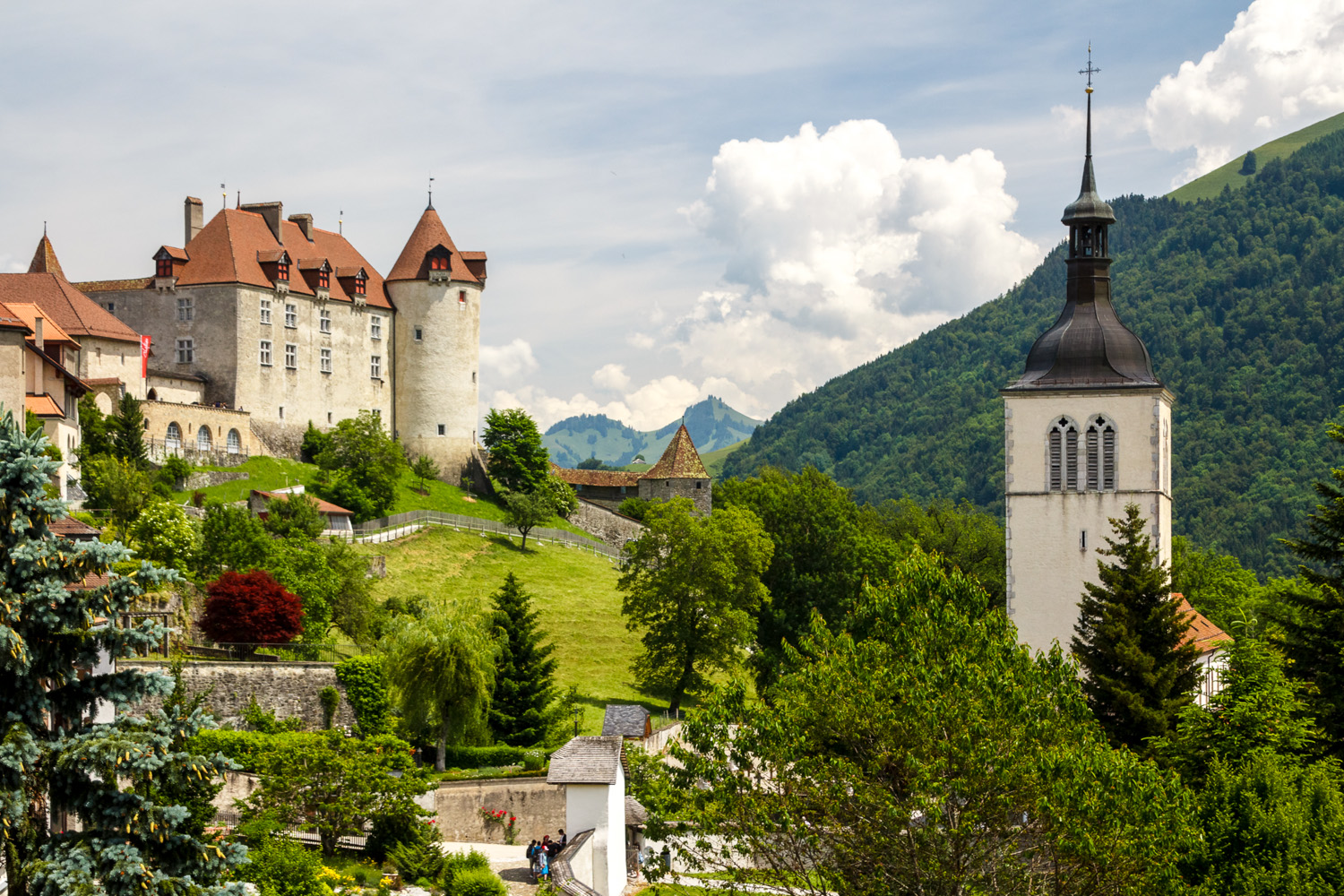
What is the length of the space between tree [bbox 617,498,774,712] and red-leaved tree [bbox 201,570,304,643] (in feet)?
49.3

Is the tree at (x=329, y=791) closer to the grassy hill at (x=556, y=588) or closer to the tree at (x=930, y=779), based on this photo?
the tree at (x=930, y=779)

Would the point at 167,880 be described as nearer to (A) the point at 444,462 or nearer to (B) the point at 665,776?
(B) the point at 665,776

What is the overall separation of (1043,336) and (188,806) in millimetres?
34242

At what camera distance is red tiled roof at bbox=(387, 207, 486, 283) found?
85.6 metres

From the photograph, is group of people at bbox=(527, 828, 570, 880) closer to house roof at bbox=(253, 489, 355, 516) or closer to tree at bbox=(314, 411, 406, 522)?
house roof at bbox=(253, 489, 355, 516)

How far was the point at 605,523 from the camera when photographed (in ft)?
281

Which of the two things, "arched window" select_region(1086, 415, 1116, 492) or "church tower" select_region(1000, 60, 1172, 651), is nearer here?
"church tower" select_region(1000, 60, 1172, 651)

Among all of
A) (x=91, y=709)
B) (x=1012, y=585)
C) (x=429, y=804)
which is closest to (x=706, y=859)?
(x=91, y=709)

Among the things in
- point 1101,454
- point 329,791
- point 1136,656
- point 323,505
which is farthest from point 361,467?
point 1136,656

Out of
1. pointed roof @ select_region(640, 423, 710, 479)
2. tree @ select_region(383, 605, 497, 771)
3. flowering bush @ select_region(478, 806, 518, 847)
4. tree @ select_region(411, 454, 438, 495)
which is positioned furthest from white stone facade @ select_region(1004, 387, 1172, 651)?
tree @ select_region(411, 454, 438, 495)

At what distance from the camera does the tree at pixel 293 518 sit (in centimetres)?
5766

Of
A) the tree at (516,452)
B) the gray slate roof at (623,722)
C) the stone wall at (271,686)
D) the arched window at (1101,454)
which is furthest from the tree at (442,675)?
the tree at (516,452)

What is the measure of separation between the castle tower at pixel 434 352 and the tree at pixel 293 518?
2386cm

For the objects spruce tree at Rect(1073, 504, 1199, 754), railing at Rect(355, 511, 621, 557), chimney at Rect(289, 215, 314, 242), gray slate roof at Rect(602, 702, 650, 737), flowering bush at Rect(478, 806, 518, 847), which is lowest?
flowering bush at Rect(478, 806, 518, 847)
